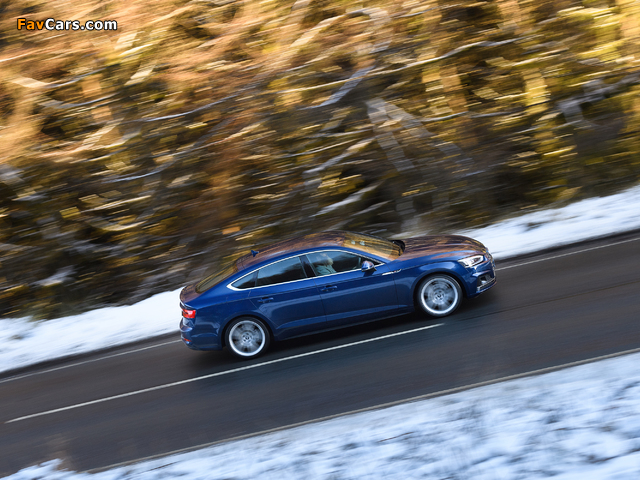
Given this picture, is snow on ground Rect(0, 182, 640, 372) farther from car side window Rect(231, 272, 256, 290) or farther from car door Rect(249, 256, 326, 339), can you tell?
car door Rect(249, 256, 326, 339)

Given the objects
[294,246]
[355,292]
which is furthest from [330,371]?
[294,246]

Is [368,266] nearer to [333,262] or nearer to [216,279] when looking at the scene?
[333,262]

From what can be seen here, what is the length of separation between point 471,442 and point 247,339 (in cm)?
419

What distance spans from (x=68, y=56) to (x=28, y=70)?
108 cm

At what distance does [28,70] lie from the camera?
15.1 metres

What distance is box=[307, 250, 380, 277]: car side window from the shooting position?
8.34 metres

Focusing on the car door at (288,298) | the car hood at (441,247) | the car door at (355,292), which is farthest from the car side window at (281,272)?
the car hood at (441,247)

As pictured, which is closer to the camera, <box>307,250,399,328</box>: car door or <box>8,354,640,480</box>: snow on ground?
<box>8,354,640,480</box>: snow on ground

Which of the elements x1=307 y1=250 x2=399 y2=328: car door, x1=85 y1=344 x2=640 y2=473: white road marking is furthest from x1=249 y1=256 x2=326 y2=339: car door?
x1=85 y1=344 x2=640 y2=473: white road marking

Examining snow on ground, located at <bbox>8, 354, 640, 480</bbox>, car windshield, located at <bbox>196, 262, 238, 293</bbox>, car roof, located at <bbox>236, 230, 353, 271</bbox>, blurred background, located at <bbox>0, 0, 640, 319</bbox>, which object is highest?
blurred background, located at <bbox>0, 0, 640, 319</bbox>

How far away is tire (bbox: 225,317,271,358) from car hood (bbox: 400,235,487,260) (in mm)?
2277

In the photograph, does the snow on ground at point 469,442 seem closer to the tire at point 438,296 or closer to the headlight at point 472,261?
the tire at point 438,296

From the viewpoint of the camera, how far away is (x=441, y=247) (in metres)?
8.46

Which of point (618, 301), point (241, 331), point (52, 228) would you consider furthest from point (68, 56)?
point (618, 301)
